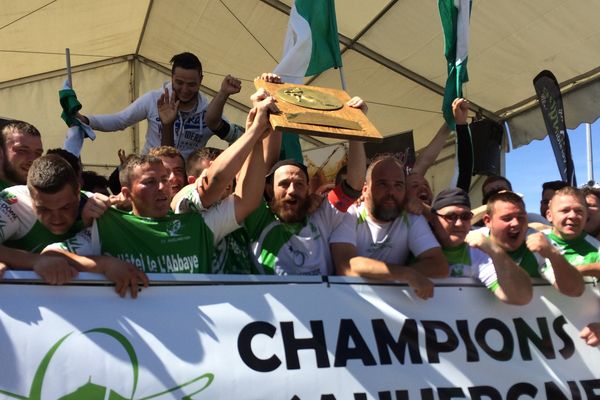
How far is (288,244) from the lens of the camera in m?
2.74

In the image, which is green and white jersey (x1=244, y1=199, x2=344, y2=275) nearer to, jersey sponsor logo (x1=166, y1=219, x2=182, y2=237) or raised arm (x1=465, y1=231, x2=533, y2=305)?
jersey sponsor logo (x1=166, y1=219, x2=182, y2=237)

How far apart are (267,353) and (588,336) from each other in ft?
5.24

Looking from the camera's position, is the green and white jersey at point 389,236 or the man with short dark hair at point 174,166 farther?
the man with short dark hair at point 174,166

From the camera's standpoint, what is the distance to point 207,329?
2.34 meters

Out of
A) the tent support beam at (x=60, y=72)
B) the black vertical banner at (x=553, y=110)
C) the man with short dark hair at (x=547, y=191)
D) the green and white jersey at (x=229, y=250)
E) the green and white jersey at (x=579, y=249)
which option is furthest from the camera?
the tent support beam at (x=60, y=72)

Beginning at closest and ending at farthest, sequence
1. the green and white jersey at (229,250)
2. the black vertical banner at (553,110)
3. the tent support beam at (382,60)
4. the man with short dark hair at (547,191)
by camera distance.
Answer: the green and white jersey at (229,250) → the man with short dark hair at (547,191) → the black vertical banner at (553,110) → the tent support beam at (382,60)

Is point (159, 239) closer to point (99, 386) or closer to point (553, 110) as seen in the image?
point (99, 386)

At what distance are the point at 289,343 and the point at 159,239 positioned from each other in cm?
67

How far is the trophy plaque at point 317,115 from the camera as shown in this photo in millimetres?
2494

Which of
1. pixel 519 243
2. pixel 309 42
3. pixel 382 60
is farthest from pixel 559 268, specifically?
pixel 382 60

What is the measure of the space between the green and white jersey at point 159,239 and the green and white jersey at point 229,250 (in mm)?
79

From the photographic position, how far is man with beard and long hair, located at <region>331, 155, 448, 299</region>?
276cm

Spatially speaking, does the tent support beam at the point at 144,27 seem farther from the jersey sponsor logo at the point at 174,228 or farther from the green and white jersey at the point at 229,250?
the jersey sponsor logo at the point at 174,228

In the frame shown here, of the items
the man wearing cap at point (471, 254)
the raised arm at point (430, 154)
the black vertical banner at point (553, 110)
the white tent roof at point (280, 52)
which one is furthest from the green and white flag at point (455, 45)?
the black vertical banner at point (553, 110)
